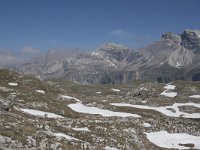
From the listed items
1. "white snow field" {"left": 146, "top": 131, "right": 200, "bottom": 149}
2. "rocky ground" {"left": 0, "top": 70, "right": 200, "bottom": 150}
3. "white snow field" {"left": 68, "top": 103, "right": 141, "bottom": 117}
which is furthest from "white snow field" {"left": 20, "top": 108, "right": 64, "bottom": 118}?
"white snow field" {"left": 146, "top": 131, "right": 200, "bottom": 149}

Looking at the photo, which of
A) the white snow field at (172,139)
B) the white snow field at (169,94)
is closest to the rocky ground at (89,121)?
the white snow field at (172,139)

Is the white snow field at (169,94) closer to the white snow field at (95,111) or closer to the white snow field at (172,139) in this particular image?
the white snow field at (95,111)

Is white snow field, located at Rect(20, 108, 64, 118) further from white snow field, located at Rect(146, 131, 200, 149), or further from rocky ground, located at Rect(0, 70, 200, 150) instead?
white snow field, located at Rect(146, 131, 200, 149)

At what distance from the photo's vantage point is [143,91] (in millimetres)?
116938

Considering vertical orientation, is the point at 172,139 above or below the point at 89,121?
below

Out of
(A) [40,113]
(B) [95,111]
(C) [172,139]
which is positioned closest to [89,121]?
(A) [40,113]

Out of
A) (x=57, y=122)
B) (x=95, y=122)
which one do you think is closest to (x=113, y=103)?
(x=95, y=122)

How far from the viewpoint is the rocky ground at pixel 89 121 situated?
44.0m

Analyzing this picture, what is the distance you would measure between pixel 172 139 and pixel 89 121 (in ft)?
50.6

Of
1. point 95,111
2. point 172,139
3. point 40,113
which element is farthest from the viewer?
point 95,111

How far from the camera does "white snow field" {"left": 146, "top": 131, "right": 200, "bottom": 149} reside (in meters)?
62.3

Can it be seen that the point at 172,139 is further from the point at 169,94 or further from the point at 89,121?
the point at 169,94

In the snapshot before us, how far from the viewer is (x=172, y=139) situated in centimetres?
6494

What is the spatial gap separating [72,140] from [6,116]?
→ 10.5m
